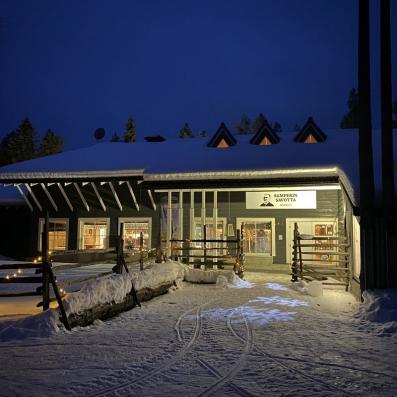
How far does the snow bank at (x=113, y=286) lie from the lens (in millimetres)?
7172

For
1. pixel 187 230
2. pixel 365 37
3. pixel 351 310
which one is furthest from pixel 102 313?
pixel 187 230

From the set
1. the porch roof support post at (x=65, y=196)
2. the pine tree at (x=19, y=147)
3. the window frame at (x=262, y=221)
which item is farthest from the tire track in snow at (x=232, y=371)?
the pine tree at (x=19, y=147)

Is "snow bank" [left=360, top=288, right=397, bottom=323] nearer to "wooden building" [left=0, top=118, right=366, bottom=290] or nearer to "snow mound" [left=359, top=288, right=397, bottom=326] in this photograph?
"snow mound" [left=359, top=288, right=397, bottom=326]

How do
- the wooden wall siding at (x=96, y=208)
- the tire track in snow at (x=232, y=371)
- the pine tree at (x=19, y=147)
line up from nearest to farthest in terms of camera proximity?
1. the tire track in snow at (x=232, y=371)
2. the wooden wall siding at (x=96, y=208)
3. the pine tree at (x=19, y=147)

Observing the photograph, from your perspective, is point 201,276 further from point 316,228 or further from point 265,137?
point 265,137

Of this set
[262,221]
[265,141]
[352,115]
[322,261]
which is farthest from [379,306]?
[352,115]

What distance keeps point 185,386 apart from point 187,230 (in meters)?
14.5

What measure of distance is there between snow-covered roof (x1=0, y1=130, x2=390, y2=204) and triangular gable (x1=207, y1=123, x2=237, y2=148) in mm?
374

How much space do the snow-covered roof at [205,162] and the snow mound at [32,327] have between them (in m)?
9.26

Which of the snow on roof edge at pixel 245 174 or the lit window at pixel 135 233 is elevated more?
the snow on roof edge at pixel 245 174

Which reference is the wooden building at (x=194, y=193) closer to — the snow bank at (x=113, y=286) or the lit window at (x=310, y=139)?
the lit window at (x=310, y=139)

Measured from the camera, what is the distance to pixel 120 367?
503cm

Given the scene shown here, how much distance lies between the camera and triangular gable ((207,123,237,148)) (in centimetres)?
2108

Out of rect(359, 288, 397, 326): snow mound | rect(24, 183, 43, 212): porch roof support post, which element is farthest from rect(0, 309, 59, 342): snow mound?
rect(24, 183, 43, 212): porch roof support post
